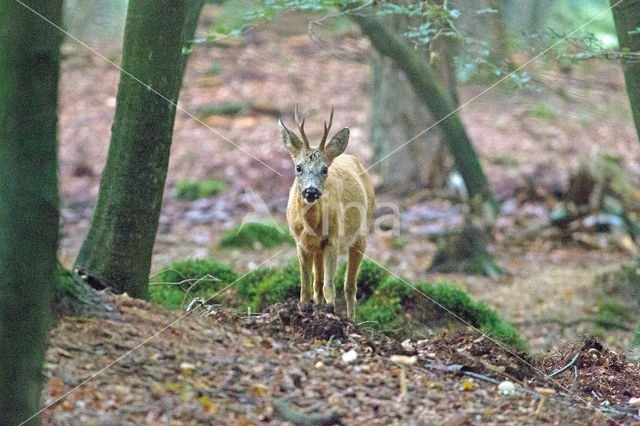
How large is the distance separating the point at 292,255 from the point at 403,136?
511 centimetres

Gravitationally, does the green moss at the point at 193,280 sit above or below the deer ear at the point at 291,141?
below

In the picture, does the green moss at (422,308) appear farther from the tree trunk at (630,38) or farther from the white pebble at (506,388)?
the white pebble at (506,388)

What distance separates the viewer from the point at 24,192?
4.29 metres

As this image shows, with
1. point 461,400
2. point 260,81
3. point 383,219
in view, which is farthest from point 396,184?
point 461,400

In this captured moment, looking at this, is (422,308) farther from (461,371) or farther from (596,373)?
(461,371)

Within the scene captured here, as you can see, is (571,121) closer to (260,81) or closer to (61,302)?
(260,81)

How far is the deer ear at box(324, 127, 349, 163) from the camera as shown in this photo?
7640mm

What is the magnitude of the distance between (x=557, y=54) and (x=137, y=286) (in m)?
4.06

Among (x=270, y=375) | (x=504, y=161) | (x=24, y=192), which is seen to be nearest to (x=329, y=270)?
(x=270, y=375)

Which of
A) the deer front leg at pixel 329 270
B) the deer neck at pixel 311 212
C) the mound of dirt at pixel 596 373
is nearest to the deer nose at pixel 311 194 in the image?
the deer neck at pixel 311 212

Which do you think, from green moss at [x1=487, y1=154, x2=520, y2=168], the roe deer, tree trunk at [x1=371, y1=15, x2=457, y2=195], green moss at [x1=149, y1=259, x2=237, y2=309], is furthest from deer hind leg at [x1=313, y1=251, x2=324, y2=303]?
green moss at [x1=487, y1=154, x2=520, y2=168]

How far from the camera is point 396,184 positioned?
53.9 ft

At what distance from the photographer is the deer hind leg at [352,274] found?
26.7 ft

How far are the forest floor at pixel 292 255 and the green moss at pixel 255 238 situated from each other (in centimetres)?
25
